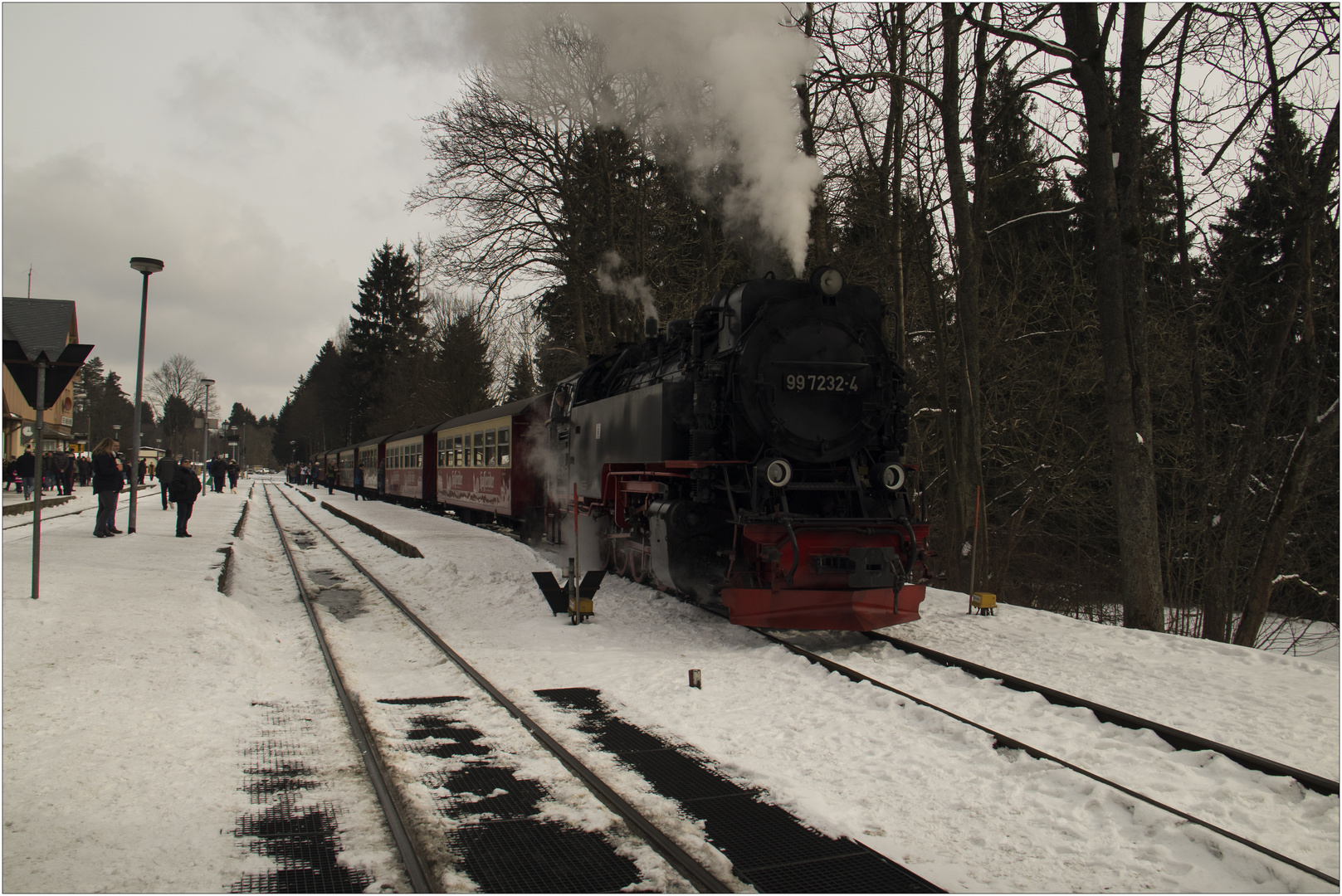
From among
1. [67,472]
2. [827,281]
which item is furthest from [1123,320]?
[67,472]

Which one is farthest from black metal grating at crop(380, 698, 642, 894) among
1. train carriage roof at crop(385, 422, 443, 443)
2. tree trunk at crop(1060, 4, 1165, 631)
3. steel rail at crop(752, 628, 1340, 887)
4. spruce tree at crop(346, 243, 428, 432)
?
spruce tree at crop(346, 243, 428, 432)

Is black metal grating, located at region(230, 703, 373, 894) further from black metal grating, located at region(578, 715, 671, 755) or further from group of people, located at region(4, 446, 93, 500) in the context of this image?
group of people, located at region(4, 446, 93, 500)

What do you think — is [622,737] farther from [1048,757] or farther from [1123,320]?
[1123,320]

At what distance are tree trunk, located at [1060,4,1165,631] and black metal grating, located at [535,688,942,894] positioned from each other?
6.13 metres

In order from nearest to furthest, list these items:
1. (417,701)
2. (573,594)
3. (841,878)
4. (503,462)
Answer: (841,878), (417,701), (573,594), (503,462)

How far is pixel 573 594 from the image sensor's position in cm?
830

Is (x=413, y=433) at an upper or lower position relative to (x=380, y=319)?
lower

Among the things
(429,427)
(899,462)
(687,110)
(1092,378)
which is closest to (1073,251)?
(1092,378)

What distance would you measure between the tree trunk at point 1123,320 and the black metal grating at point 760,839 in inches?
241

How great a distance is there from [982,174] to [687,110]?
4422 millimetres

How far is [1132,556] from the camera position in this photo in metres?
8.57

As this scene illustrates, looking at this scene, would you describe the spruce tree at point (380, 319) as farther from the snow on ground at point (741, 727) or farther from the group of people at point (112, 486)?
the snow on ground at point (741, 727)

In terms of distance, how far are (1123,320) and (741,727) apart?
246 inches

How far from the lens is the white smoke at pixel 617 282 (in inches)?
699
